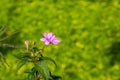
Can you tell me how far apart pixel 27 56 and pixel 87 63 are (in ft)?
7.79

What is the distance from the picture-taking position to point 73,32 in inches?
177

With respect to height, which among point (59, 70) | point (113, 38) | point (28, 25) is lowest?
point (59, 70)

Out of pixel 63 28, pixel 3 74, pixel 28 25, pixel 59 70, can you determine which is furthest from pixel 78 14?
pixel 3 74

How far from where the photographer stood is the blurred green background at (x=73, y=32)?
4082 mm

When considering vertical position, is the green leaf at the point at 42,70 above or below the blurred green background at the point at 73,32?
below

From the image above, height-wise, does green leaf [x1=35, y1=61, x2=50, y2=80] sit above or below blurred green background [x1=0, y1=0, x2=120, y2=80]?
below

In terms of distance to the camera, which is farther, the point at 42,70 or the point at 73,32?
the point at 73,32

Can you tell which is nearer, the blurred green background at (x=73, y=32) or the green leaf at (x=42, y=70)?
the green leaf at (x=42, y=70)

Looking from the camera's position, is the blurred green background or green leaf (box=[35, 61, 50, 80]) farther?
the blurred green background

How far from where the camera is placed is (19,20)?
4.72 m

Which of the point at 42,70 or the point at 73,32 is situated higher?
the point at 73,32

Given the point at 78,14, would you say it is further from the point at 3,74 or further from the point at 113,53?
the point at 3,74

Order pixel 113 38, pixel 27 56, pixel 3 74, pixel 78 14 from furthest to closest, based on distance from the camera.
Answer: pixel 78 14 → pixel 113 38 → pixel 3 74 → pixel 27 56

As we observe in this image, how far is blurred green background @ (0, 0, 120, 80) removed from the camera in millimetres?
4082
